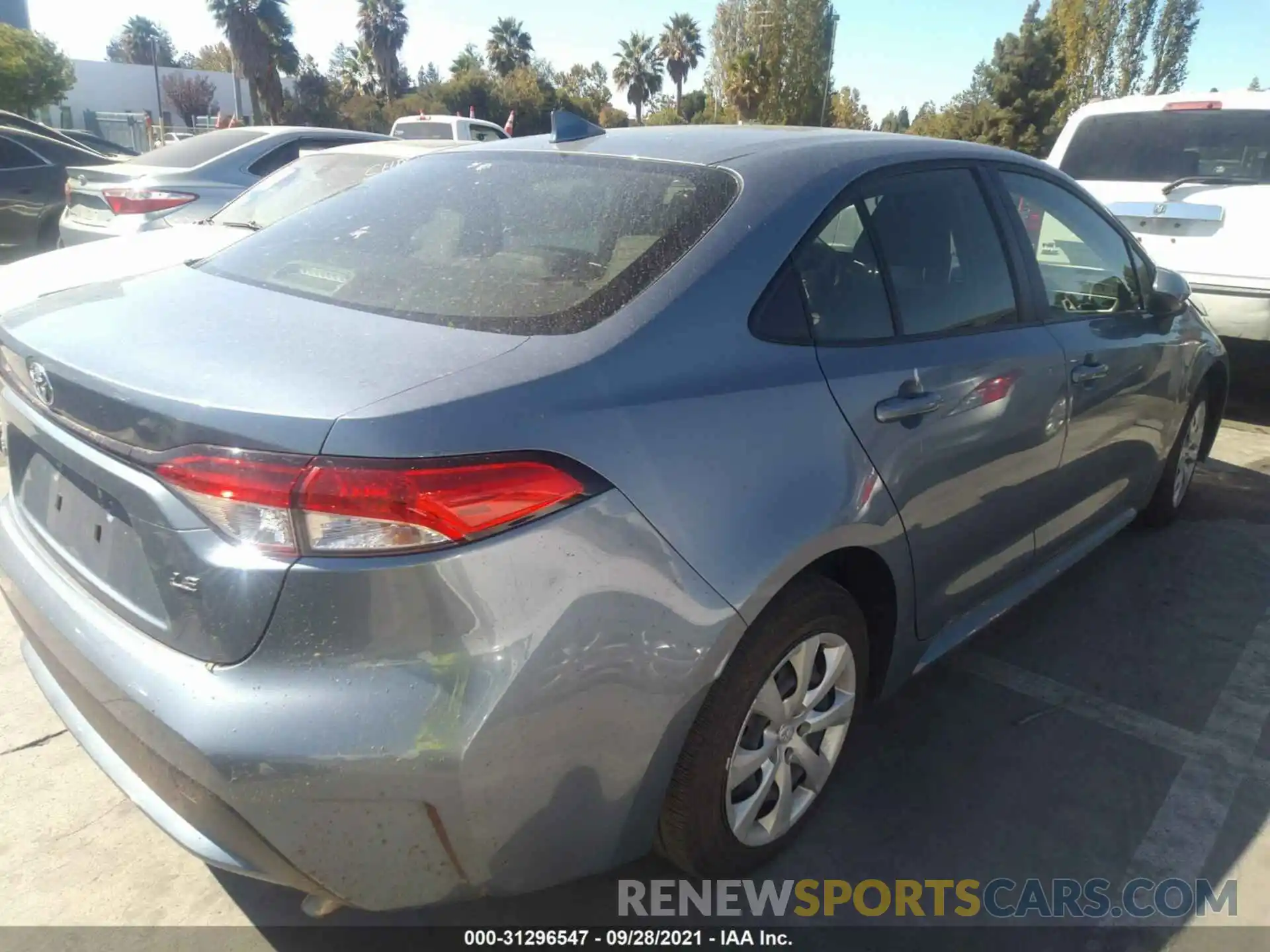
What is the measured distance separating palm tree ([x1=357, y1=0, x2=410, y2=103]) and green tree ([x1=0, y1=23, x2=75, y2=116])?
19.6 m

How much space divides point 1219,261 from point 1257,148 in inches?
30.7

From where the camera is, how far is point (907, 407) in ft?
7.79

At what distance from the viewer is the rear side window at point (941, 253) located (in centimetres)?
258

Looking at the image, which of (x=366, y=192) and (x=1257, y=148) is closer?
(x=366, y=192)

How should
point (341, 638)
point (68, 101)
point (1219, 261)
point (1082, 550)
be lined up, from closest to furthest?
point (341, 638) < point (1082, 550) < point (1219, 261) < point (68, 101)

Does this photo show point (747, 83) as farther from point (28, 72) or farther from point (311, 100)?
point (311, 100)

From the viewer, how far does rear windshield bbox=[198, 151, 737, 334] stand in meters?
2.04

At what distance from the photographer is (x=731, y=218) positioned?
2.20 m

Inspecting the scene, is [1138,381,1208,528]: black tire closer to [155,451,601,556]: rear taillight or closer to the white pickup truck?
[155,451,601,556]: rear taillight

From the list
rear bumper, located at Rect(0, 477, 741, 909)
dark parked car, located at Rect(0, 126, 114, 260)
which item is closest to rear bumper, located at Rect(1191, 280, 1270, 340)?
rear bumper, located at Rect(0, 477, 741, 909)

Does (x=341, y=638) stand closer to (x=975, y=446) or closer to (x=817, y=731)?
(x=817, y=731)

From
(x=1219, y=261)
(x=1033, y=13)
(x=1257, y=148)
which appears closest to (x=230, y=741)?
(x=1219, y=261)

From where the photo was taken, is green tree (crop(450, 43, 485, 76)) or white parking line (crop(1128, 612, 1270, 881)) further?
green tree (crop(450, 43, 485, 76))

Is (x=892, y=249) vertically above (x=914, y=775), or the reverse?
(x=892, y=249)
